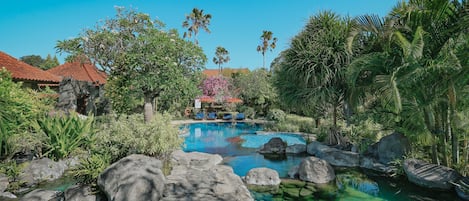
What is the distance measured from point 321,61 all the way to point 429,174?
16.6ft

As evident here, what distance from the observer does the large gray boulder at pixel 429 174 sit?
6.20 metres

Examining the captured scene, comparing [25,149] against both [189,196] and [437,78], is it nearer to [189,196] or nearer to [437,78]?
[189,196]

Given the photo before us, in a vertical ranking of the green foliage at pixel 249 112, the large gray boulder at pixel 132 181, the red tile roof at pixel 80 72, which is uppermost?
the red tile roof at pixel 80 72

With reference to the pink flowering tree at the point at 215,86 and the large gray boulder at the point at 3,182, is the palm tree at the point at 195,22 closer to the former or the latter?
the pink flowering tree at the point at 215,86

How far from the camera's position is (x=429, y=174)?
644 centimetres

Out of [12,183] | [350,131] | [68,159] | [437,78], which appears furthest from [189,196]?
[350,131]

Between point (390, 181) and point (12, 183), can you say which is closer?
point (12, 183)

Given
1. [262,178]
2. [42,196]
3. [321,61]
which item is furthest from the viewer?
[321,61]

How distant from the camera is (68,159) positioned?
813 centimetres


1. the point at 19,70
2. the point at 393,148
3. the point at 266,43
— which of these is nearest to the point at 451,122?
the point at 393,148

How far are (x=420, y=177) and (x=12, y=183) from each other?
31.8 ft

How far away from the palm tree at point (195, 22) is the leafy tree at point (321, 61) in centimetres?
2505

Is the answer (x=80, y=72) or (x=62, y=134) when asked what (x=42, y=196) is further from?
(x=80, y=72)

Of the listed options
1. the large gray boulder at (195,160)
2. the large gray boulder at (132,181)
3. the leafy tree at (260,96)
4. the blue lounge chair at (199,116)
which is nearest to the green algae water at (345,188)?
the large gray boulder at (195,160)
